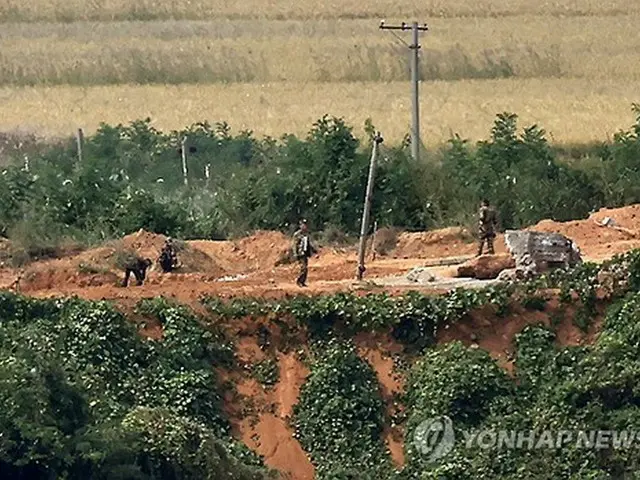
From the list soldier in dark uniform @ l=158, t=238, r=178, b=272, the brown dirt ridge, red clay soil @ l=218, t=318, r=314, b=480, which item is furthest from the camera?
soldier in dark uniform @ l=158, t=238, r=178, b=272

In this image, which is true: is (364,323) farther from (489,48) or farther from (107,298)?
(489,48)

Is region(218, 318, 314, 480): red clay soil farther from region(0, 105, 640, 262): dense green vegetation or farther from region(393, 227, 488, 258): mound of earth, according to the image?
region(0, 105, 640, 262): dense green vegetation

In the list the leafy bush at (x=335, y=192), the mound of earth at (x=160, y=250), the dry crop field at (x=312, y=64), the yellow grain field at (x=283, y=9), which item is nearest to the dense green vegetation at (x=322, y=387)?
the mound of earth at (x=160, y=250)

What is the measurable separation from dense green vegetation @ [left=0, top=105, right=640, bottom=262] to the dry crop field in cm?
719

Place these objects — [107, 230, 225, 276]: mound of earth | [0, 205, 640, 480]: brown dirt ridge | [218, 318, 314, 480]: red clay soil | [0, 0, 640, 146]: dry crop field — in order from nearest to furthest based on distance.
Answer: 1. [218, 318, 314, 480]: red clay soil
2. [0, 205, 640, 480]: brown dirt ridge
3. [107, 230, 225, 276]: mound of earth
4. [0, 0, 640, 146]: dry crop field

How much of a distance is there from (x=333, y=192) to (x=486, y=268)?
Answer: 21.0 feet

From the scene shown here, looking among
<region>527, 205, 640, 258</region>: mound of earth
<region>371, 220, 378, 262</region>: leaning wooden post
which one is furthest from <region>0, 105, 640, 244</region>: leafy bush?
<region>527, 205, 640, 258</region>: mound of earth

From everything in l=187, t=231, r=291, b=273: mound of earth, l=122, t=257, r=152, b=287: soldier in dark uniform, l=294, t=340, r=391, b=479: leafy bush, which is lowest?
l=294, t=340, r=391, b=479: leafy bush

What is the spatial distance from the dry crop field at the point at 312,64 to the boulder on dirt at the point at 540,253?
1462cm

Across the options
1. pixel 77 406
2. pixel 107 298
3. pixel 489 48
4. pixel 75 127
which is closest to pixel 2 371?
pixel 77 406

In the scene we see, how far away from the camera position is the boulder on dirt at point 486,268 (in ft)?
80.1

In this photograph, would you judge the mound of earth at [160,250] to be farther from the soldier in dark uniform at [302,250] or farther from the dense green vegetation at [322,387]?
the dense green vegetation at [322,387]

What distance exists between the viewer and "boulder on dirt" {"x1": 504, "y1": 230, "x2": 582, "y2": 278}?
23.8 metres

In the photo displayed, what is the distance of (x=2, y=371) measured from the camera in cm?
1942
